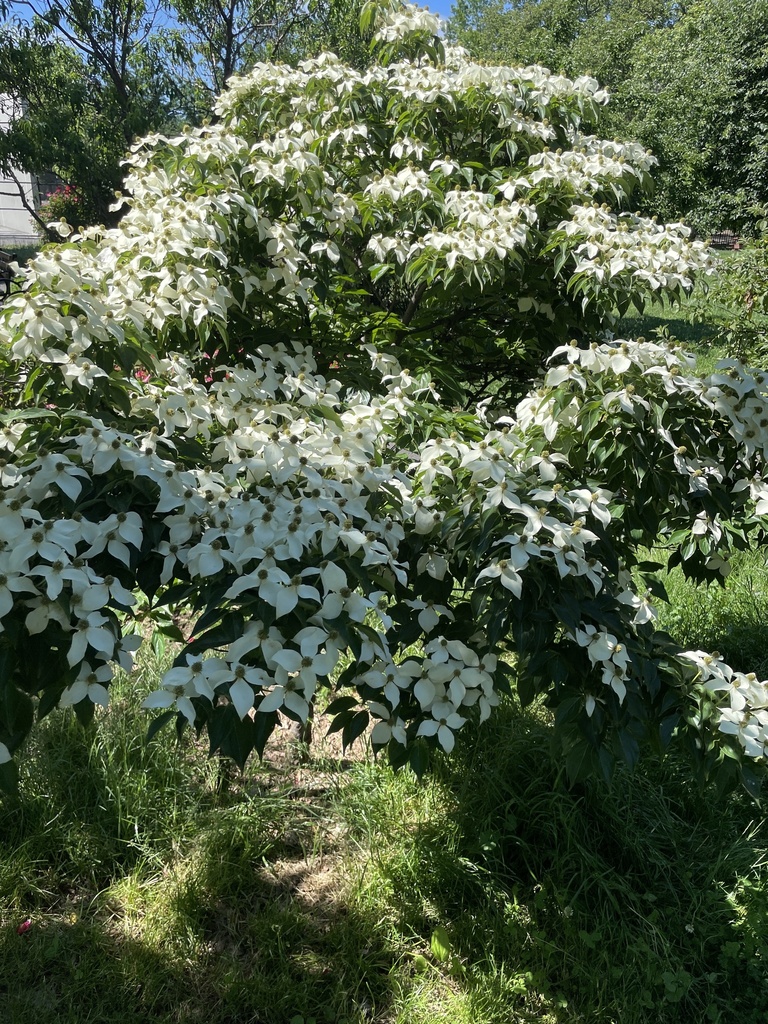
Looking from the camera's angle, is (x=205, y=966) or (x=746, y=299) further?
(x=746, y=299)

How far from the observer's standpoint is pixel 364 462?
52.9 inches

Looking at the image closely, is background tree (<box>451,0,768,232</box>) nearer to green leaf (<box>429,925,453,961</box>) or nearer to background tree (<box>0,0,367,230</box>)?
background tree (<box>0,0,367,230</box>)

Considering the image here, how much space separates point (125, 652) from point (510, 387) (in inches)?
66.3

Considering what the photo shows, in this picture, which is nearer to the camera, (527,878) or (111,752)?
(527,878)

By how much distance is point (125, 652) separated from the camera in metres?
1.15

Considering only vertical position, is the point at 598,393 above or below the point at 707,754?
above

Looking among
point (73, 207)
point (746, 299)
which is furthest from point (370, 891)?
point (73, 207)

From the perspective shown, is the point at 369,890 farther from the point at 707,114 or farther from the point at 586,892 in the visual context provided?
the point at 707,114

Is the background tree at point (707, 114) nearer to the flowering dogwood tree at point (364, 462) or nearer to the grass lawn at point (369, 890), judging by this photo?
the flowering dogwood tree at point (364, 462)

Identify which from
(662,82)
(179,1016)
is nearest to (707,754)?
(179,1016)

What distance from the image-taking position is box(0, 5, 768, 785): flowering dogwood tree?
111 centimetres

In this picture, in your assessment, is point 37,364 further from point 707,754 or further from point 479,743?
point 479,743

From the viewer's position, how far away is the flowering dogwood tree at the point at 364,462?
3.63ft

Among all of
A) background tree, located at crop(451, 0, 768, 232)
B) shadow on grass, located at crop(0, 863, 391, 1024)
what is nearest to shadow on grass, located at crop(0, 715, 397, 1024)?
shadow on grass, located at crop(0, 863, 391, 1024)
